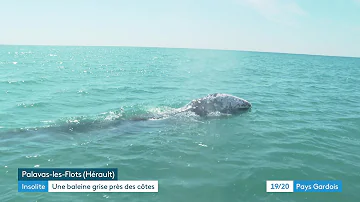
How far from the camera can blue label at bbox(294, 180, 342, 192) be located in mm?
10155

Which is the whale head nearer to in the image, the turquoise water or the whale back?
the whale back

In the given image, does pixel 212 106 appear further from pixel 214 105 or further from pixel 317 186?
pixel 317 186

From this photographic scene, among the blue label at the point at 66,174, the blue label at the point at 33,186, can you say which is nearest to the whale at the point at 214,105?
the blue label at the point at 66,174

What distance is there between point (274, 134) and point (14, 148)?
14022 mm

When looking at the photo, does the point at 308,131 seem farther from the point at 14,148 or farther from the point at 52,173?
the point at 14,148

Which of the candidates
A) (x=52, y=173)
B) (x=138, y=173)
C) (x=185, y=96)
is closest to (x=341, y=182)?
(x=138, y=173)

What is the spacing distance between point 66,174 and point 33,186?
1.25 m

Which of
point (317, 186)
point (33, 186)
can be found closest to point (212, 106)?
point (317, 186)

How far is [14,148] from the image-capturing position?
13.5 meters

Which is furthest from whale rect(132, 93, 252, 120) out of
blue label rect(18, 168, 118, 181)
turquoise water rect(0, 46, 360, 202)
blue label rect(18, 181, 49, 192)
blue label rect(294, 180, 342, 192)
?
blue label rect(18, 181, 49, 192)

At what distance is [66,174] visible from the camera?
10.8 m

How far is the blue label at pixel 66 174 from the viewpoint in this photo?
34.6 ft

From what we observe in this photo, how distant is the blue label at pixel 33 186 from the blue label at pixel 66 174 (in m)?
0.34

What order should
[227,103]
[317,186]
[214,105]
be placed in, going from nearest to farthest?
[317,186] < [214,105] < [227,103]
